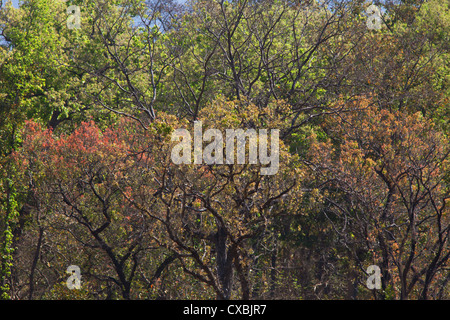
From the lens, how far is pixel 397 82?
19.7m

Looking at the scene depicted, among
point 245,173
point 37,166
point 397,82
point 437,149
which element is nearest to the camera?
point 245,173

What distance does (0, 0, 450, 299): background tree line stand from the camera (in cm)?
1448

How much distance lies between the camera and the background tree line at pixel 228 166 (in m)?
14.5

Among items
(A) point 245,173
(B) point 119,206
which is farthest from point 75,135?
(A) point 245,173

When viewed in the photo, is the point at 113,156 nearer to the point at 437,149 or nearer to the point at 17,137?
the point at 17,137

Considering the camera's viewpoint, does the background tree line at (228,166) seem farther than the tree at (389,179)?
No

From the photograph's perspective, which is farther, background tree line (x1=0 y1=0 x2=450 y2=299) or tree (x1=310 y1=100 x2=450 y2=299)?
tree (x1=310 y1=100 x2=450 y2=299)

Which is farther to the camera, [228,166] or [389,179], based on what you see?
[389,179]

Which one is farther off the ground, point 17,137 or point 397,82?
point 397,82

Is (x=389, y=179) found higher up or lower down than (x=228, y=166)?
higher up

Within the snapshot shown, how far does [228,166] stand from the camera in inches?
484
